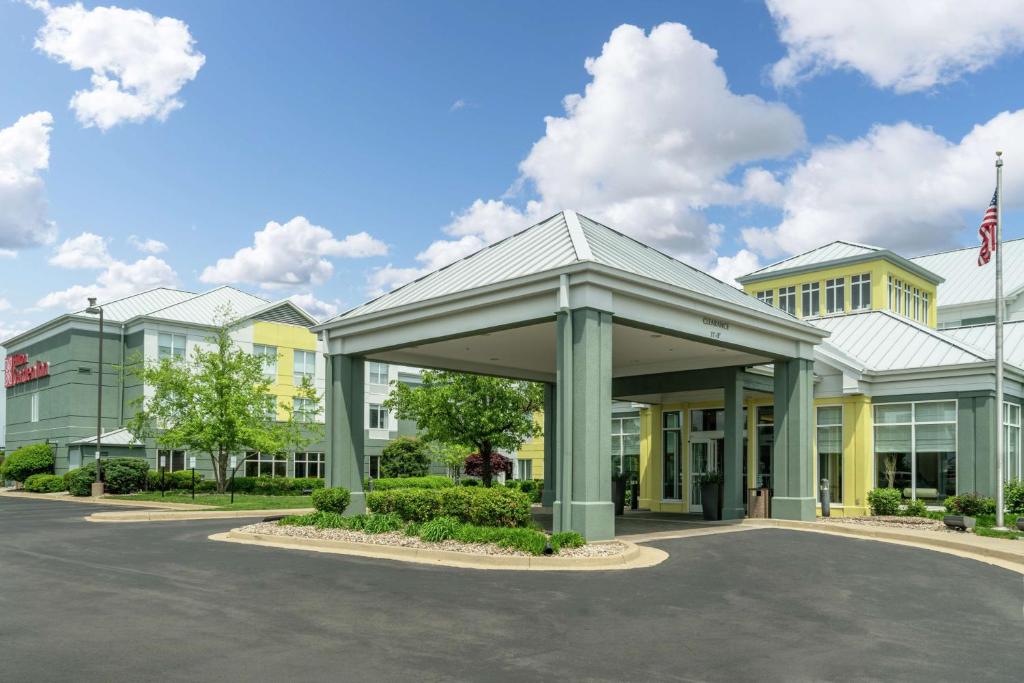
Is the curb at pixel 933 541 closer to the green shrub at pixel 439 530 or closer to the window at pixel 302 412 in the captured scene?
the green shrub at pixel 439 530

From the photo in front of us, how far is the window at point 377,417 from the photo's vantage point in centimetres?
6381

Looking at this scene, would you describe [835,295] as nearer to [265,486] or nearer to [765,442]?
[765,442]

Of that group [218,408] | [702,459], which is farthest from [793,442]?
[218,408]

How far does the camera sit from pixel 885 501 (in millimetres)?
26078

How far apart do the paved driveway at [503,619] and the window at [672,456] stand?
14039 millimetres

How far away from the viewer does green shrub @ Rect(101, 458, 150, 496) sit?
43938 mm

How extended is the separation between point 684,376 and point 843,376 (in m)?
5.33

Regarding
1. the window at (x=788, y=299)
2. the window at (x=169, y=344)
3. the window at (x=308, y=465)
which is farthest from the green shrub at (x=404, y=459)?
the window at (x=788, y=299)

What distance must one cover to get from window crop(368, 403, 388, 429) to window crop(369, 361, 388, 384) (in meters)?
1.73

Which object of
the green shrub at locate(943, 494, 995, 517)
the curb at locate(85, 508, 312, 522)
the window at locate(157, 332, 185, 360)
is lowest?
the curb at locate(85, 508, 312, 522)

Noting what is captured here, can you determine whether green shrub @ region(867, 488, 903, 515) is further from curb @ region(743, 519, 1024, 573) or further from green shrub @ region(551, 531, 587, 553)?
green shrub @ region(551, 531, 587, 553)

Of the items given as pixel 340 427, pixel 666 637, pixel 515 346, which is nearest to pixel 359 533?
pixel 340 427

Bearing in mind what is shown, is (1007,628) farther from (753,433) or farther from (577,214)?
(753,433)

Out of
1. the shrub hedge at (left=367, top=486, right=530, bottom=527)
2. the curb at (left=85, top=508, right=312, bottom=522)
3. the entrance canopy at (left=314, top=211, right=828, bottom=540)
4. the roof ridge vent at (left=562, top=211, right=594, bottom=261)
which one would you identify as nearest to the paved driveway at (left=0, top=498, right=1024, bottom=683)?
the shrub hedge at (left=367, top=486, right=530, bottom=527)
